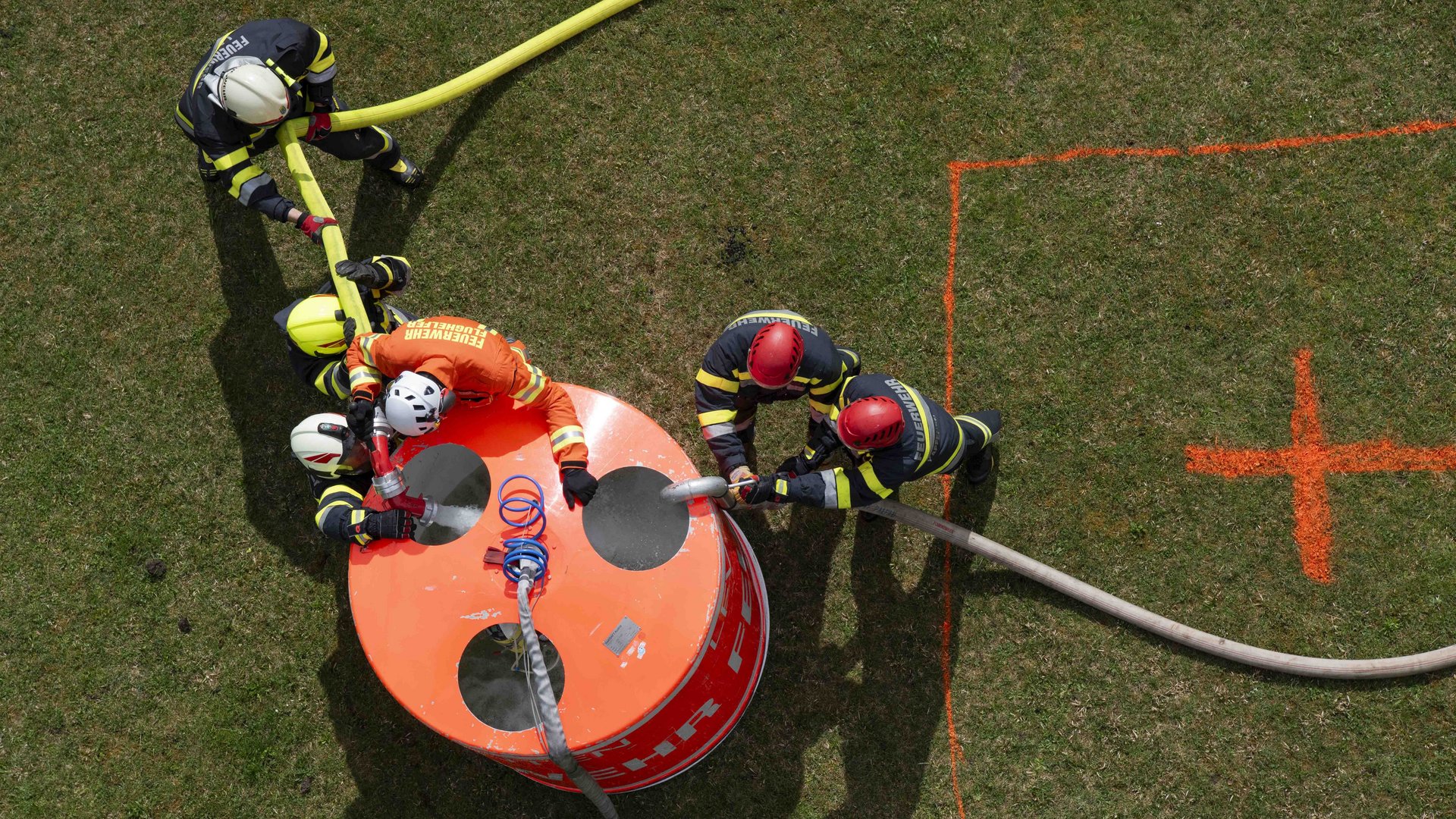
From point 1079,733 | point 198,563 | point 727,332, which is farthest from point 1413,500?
point 198,563

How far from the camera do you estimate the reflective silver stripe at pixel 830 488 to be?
666 centimetres

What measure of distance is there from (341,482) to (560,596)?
95.0 inches

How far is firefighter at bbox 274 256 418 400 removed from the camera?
7.29m

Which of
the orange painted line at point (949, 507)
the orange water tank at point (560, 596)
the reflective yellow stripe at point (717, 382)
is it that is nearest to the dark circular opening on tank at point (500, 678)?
the orange water tank at point (560, 596)

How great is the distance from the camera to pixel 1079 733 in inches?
314

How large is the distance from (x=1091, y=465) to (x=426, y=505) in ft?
20.1

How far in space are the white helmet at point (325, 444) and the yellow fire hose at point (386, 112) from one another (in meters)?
0.95

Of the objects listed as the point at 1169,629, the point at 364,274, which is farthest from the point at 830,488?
the point at 364,274

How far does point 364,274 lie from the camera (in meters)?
7.29

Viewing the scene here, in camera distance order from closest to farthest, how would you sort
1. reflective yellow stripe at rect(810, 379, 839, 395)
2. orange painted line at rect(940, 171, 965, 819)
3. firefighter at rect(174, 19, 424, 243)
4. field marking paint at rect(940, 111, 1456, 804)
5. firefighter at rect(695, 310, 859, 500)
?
firefighter at rect(695, 310, 859, 500) < reflective yellow stripe at rect(810, 379, 839, 395) < firefighter at rect(174, 19, 424, 243) < orange painted line at rect(940, 171, 965, 819) < field marking paint at rect(940, 111, 1456, 804)

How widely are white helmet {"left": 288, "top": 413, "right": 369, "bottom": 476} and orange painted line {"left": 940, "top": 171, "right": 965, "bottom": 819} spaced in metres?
5.31

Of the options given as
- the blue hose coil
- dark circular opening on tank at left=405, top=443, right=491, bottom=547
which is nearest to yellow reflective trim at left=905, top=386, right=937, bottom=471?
the blue hose coil

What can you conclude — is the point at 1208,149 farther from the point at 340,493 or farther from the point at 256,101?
the point at 256,101

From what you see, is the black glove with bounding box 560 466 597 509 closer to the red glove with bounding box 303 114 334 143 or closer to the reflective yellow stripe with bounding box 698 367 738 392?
the reflective yellow stripe with bounding box 698 367 738 392
